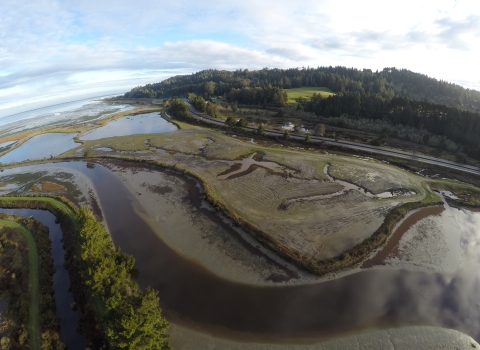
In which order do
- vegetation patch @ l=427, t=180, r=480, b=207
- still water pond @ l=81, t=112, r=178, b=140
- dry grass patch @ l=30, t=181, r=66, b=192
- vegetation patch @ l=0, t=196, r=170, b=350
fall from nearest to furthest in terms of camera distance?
vegetation patch @ l=0, t=196, r=170, b=350, vegetation patch @ l=427, t=180, r=480, b=207, dry grass patch @ l=30, t=181, r=66, b=192, still water pond @ l=81, t=112, r=178, b=140

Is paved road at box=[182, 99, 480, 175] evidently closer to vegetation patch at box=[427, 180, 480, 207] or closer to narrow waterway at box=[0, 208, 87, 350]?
vegetation patch at box=[427, 180, 480, 207]

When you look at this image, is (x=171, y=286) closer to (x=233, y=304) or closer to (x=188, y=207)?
(x=233, y=304)

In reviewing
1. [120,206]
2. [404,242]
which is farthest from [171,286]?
[404,242]

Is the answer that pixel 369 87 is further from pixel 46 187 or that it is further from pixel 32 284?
pixel 32 284

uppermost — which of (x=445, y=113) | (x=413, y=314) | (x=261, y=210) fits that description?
(x=445, y=113)

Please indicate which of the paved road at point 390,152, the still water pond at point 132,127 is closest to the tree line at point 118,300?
the paved road at point 390,152

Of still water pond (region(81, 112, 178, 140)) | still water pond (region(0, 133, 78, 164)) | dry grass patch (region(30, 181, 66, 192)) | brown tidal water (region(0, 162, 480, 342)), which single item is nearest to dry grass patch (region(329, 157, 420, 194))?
brown tidal water (region(0, 162, 480, 342))
